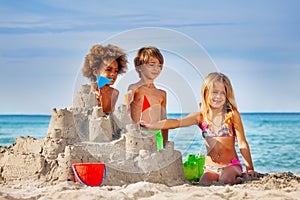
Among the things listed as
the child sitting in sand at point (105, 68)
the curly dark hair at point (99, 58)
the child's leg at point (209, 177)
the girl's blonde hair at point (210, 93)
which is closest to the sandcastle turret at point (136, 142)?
the child sitting in sand at point (105, 68)

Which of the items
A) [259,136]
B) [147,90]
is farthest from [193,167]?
[259,136]

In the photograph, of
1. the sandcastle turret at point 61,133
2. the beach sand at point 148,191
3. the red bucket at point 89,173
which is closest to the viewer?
the beach sand at point 148,191

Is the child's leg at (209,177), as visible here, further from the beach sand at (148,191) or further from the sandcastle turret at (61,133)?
the sandcastle turret at (61,133)

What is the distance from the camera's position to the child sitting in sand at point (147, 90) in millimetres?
5367

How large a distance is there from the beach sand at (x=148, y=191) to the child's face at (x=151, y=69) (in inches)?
51.0

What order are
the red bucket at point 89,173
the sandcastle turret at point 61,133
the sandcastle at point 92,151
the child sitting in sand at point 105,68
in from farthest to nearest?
the child sitting in sand at point 105,68 < the sandcastle turret at point 61,133 < the sandcastle at point 92,151 < the red bucket at point 89,173

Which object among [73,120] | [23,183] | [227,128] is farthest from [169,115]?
[23,183]

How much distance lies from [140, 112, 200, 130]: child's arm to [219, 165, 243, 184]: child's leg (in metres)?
0.59

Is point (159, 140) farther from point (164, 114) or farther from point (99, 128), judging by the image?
point (99, 128)

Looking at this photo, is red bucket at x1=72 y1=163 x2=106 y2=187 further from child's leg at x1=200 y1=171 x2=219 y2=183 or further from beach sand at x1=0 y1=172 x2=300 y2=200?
child's leg at x1=200 y1=171 x2=219 y2=183

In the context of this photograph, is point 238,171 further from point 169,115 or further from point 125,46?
point 125,46

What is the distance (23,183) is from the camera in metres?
4.91

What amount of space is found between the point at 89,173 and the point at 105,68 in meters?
1.32

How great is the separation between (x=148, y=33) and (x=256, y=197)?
2.06 metres
